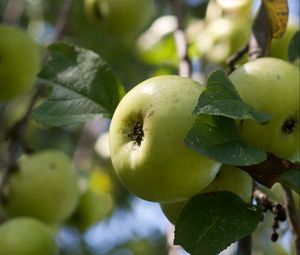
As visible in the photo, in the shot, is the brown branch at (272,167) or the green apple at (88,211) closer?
the brown branch at (272,167)

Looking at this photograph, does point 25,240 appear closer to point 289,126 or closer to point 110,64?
point 289,126

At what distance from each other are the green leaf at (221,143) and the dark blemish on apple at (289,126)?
0.30 feet

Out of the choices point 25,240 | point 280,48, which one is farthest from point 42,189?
point 280,48

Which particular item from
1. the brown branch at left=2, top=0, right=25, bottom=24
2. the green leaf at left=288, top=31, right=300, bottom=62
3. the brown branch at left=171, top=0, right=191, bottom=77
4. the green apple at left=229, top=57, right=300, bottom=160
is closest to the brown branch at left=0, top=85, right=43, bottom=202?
the brown branch at left=171, top=0, right=191, bottom=77

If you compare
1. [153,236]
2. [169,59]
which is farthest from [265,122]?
[153,236]

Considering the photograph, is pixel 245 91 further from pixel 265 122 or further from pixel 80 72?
pixel 80 72

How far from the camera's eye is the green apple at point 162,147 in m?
0.92

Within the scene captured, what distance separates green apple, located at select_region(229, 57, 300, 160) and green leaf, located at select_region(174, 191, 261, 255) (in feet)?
0.30

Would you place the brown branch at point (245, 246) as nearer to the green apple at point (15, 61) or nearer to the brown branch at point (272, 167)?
the brown branch at point (272, 167)

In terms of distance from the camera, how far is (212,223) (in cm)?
98

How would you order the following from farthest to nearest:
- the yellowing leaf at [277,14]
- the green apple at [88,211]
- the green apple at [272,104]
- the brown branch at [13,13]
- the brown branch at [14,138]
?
the brown branch at [13,13] → the green apple at [88,211] → the brown branch at [14,138] → the yellowing leaf at [277,14] → the green apple at [272,104]

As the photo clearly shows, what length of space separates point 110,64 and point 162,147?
1927 millimetres

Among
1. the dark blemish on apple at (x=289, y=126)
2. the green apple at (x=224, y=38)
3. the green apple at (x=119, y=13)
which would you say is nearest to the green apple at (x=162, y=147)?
the dark blemish on apple at (x=289, y=126)

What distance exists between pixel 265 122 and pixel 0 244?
0.77 m
